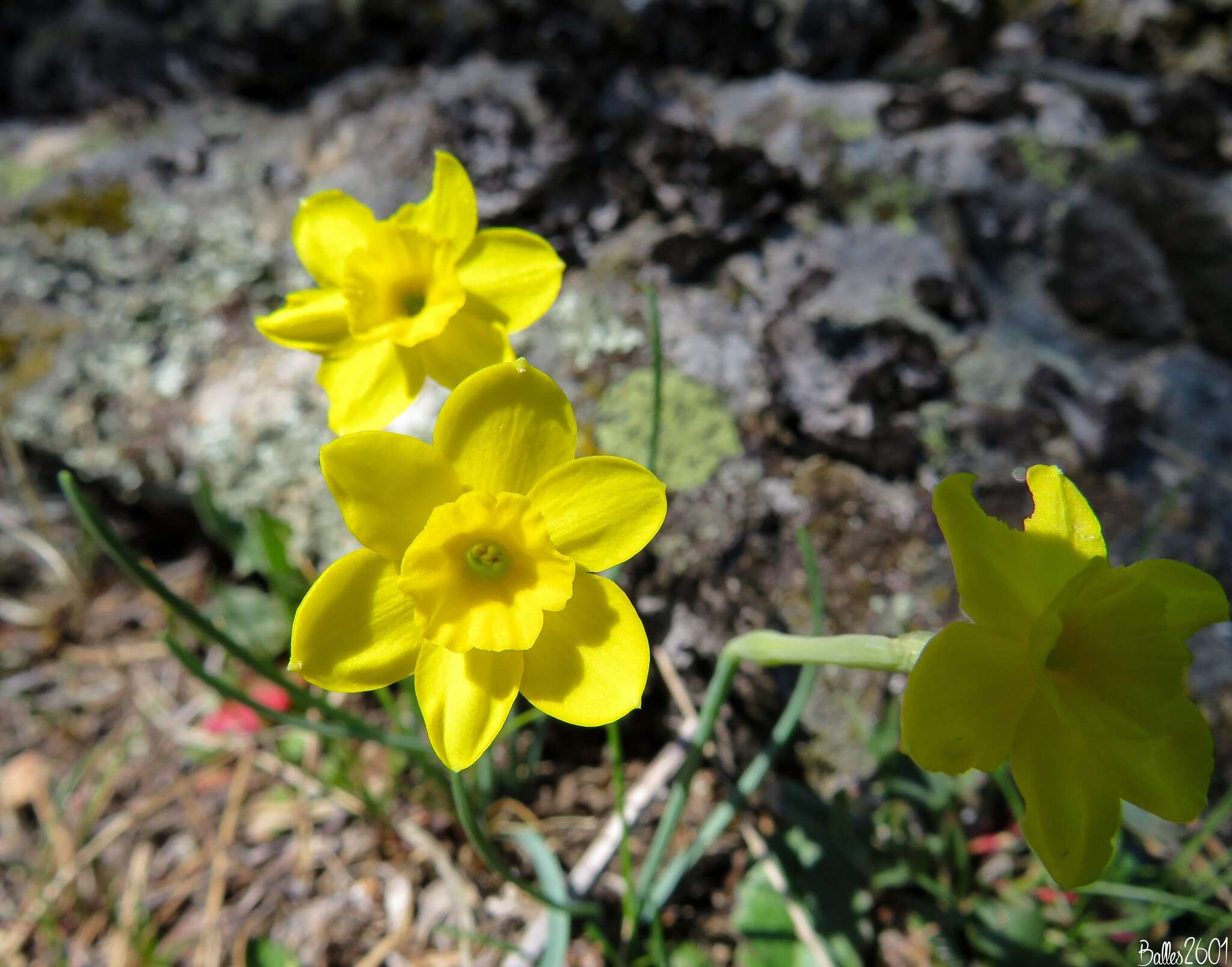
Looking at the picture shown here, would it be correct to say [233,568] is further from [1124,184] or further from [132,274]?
[1124,184]

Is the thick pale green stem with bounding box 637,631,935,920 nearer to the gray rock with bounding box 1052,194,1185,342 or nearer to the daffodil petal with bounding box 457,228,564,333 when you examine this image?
the daffodil petal with bounding box 457,228,564,333

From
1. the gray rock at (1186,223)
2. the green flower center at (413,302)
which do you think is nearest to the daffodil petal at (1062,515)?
the green flower center at (413,302)

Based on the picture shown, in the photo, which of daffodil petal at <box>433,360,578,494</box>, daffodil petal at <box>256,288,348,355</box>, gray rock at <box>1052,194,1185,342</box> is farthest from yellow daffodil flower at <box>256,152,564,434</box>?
gray rock at <box>1052,194,1185,342</box>

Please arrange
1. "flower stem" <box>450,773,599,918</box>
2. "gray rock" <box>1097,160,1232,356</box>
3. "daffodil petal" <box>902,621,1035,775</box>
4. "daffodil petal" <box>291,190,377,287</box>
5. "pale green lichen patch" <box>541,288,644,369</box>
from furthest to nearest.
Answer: "gray rock" <box>1097,160,1232,356</box> → "pale green lichen patch" <box>541,288,644,369</box> → "daffodil petal" <box>291,190,377,287</box> → "flower stem" <box>450,773,599,918</box> → "daffodil petal" <box>902,621,1035,775</box>

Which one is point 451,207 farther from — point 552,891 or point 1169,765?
point 1169,765

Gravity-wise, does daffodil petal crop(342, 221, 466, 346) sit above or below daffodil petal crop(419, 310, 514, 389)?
above

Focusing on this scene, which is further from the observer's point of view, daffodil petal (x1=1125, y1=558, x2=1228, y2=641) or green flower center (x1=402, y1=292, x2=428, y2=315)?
green flower center (x1=402, y1=292, x2=428, y2=315)
